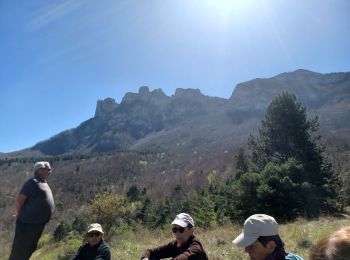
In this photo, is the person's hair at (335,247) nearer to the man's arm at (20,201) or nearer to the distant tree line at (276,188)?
the man's arm at (20,201)

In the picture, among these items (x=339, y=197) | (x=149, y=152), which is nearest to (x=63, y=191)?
(x=149, y=152)

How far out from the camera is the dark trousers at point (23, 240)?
5211 millimetres

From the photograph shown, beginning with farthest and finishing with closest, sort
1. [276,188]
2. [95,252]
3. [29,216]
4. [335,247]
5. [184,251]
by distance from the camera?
1. [276,188]
2. [29,216]
3. [95,252]
4. [184,251]
5. [335,247]

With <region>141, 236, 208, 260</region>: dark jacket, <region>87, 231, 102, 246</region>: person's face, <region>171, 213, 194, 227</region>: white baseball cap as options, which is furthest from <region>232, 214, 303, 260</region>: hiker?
<region>87, 231, 102, 246</region>: person's face

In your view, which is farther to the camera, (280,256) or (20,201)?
(20,201)

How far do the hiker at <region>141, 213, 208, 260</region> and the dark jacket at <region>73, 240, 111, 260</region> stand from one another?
25.2 inches

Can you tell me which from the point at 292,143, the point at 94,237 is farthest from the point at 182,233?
the point at 292,143

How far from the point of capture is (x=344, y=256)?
1.49m

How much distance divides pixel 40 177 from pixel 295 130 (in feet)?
75.6

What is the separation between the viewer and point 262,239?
2.77m

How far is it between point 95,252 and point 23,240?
103cm

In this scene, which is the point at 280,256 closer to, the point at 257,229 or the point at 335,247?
the point at 257,229

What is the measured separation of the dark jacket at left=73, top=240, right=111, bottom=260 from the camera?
196 inches

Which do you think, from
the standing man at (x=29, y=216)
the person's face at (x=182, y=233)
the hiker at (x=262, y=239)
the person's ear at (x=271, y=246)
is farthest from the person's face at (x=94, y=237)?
the person's ear at (x=271, y=246)
